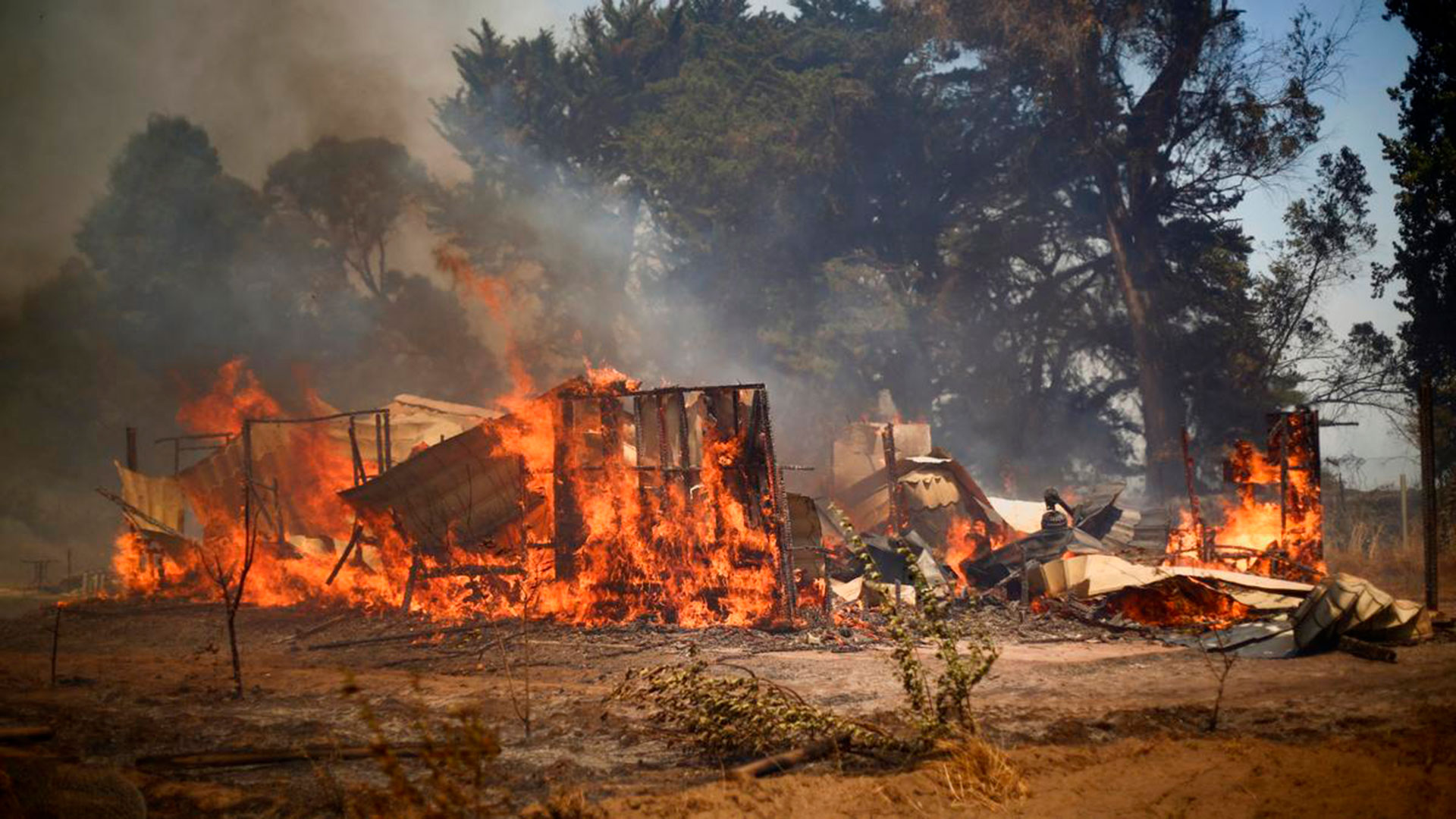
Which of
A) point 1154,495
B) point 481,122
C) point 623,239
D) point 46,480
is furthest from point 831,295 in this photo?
point 46,480

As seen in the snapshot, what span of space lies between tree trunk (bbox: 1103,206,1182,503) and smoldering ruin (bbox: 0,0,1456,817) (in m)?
0.13

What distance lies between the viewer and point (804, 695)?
9.20m

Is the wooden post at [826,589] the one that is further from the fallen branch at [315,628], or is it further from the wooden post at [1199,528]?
the fallen branch at [315,628]

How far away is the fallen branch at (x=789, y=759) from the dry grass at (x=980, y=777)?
0.79 meters

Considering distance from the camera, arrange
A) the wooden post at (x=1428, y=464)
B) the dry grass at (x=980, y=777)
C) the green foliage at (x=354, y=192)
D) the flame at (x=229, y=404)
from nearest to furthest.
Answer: the dry grass at (x=980, y=777) → the wooden post at (x=1428, y=464) → the flame at (x=229, y=404) → the green foliage at (x=354, y=192)

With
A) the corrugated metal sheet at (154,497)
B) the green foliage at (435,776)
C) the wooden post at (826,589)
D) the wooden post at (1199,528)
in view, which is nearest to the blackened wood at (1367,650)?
the wooden post at (1199,528)

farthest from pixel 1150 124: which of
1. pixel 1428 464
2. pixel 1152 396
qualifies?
pixel 1428 464

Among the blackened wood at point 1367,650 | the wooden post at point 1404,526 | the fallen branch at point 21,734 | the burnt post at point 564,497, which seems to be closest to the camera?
the fallen branch at point 21,734

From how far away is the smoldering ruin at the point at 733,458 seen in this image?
276 inches

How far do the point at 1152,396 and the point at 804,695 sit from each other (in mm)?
26396

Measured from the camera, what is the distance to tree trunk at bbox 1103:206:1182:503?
31109mm

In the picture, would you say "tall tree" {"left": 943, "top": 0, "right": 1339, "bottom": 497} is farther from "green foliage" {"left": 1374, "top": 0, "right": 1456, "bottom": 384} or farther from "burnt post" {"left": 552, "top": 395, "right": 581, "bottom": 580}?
"burnt post" {"left": 552, "top": 395, "right": 581, "bottom": 580}

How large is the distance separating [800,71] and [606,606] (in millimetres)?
32622

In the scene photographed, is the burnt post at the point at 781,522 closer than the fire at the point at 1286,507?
Yes
